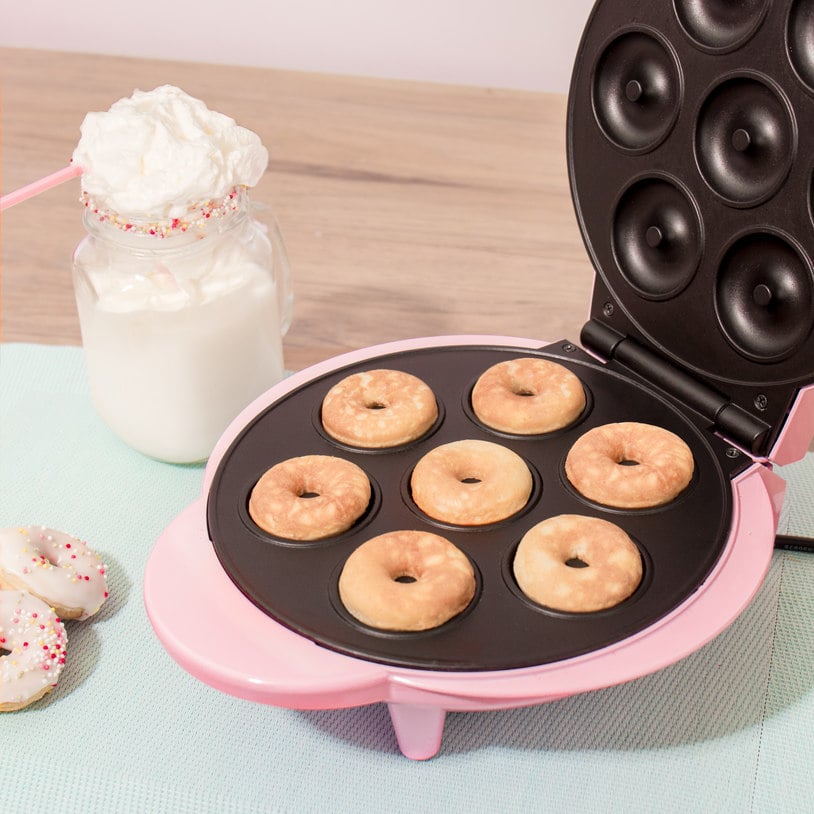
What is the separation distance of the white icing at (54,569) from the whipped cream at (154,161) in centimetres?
29

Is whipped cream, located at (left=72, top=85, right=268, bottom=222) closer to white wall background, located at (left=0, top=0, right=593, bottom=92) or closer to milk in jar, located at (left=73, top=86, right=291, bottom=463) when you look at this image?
milk in jar, located at (left=73, top=86, right=291, bottom=463)

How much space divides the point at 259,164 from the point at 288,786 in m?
0.55

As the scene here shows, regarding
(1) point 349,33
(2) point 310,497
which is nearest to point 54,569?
(2) point 310,497

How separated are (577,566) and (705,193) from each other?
0.32 meters

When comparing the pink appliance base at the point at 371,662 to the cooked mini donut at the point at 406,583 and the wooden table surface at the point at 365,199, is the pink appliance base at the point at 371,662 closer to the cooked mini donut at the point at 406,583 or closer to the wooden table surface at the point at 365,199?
the cooked mini donut at the point at 406,583

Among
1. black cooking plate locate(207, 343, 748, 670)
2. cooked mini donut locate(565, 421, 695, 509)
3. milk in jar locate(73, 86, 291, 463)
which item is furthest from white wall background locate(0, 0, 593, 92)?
cooked mini donut locate(565, 421, 695, 509)

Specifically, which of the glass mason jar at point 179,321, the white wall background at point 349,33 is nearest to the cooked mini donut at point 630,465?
the glass mason jar at point 179,321

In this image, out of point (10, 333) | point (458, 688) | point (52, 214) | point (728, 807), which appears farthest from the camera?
point (52, 214)

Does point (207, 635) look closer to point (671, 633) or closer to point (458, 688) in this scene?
point (458, 688)

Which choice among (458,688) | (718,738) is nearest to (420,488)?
(458,688)

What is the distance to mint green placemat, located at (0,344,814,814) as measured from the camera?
81 cm

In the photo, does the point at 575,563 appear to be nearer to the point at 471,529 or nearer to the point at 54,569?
the point at 471,529

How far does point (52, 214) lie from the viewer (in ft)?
4.98

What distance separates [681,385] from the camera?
0.94 m
